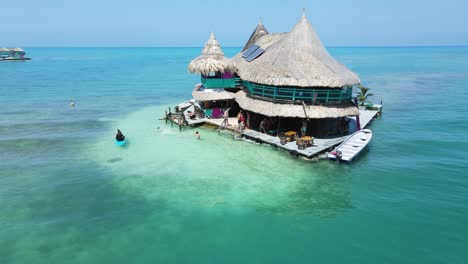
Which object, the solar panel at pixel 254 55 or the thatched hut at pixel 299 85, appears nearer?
the thatched hut at pixel 299 85

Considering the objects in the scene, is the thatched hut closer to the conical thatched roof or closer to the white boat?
the white boat

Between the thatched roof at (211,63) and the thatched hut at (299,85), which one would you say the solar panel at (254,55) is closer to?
the thatched hut at (299,85)

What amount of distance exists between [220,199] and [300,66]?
11.0m

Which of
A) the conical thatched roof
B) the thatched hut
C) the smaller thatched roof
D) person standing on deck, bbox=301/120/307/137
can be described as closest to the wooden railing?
the thatched hut

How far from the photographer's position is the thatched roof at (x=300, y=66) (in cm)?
1934

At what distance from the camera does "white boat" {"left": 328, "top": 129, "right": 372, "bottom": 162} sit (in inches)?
693

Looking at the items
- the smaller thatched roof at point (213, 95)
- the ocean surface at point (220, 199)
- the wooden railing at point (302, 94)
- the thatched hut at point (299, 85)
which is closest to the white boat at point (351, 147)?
the ocean surface at point (220, 199)

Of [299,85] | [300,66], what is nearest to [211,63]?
[300,66]

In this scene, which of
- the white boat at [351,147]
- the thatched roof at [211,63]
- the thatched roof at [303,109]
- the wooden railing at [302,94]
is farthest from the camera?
the thatched roof at [211,63]

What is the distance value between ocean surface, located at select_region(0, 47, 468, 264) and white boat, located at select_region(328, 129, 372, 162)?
0.58m

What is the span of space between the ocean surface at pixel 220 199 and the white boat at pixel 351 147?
1.92ft

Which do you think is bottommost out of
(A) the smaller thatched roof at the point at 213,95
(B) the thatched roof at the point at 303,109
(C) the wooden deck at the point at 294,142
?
(C) the wooden deck at the point at 294,142

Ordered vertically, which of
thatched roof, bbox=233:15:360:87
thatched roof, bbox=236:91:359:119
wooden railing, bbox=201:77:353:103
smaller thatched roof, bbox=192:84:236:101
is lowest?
thatched roof, bbox=236:91:359:119

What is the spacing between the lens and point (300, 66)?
790 inches
